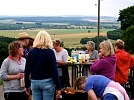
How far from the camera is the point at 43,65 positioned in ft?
14.1

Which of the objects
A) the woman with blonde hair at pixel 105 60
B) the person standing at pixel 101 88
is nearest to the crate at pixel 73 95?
the woman with blonde hair at pixel 105 60

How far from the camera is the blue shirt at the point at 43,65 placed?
4.29 meters

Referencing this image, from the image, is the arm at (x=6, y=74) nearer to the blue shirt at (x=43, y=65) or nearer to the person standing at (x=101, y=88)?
the blue shirt at (x=43, y=65)

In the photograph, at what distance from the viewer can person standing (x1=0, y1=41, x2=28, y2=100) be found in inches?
175

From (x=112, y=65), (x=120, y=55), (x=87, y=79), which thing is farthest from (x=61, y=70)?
(x=87, y=79)

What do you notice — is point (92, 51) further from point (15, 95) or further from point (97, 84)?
point (97, 84)

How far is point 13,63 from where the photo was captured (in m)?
4.46

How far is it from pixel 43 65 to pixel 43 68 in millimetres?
44

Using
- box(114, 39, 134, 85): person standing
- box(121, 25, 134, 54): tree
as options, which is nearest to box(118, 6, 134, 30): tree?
box(121, 25, 134, 54): tree

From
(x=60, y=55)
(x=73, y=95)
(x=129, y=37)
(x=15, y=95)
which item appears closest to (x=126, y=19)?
(x=129, y=37)

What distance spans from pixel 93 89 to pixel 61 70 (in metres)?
3.23

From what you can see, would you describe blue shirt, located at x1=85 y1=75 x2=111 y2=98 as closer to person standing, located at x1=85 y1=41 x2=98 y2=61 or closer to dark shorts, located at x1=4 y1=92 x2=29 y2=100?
dark shorts, located at x1=4 y1=92 x2=29 y2=100

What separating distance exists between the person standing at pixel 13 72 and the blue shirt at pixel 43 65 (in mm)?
176

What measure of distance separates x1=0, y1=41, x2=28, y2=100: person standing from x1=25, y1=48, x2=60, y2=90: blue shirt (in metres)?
0.18
